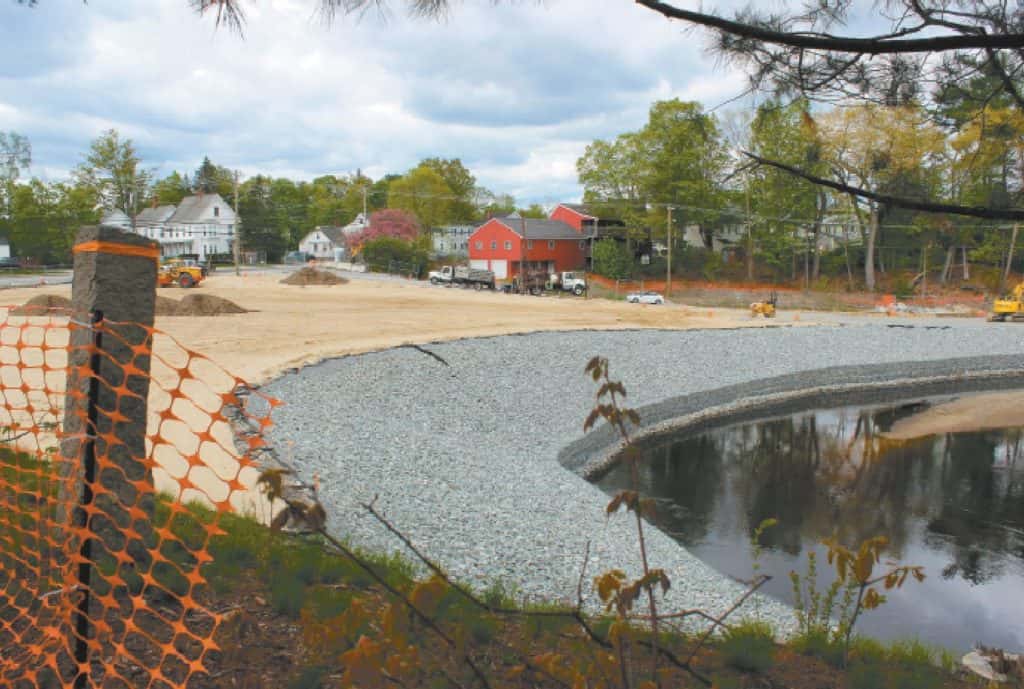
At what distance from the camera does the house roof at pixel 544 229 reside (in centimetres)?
4788

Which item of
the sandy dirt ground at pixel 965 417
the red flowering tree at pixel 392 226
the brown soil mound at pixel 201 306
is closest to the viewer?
the sandy dirt ground at pixel 965 417

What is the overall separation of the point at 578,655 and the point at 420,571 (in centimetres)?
297

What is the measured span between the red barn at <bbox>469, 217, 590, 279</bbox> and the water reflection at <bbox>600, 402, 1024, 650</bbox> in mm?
31613

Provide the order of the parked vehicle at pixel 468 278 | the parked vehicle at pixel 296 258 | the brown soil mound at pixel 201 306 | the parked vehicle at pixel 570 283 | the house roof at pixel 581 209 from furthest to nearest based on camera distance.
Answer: the parked vehicle at pixel 296 258 < the house roof at pixel 581 209 < the parked vehicle at pixel 468 278 < the parked vehicle at pixel 570 283 < the brown soil mound at pixel 201 306

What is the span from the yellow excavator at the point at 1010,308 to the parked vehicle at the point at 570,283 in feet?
61.6

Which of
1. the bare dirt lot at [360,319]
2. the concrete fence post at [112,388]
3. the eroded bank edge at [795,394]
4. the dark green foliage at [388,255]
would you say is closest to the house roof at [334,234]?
the dark green foliage at [388,255]

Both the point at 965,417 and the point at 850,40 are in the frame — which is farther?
the point at 965,417

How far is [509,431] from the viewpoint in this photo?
45.2ft

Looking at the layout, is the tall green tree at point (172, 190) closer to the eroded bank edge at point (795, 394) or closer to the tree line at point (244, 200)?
the tree line at point (244, 200)

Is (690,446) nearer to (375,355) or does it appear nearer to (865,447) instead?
(865,447)

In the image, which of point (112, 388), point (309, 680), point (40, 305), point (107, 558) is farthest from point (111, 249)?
point (40, 305)

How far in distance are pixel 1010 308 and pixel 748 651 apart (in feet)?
112

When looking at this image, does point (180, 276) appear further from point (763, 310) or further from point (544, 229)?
point (763, 310)

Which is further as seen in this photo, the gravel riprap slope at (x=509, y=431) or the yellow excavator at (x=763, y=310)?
the yellow excavator at (x=763, y=310)
